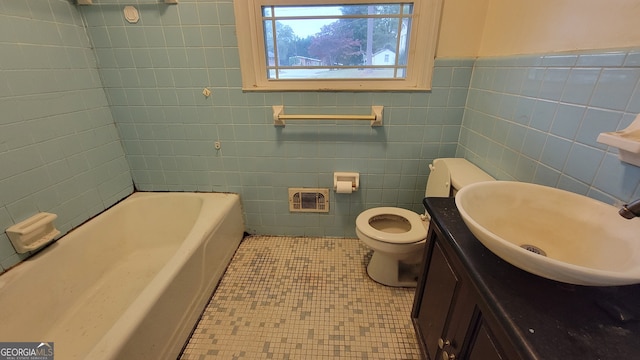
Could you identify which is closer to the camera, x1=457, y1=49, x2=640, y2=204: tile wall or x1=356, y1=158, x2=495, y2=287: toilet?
x1=457, y1=49, x2=640, y2=204: tile wall

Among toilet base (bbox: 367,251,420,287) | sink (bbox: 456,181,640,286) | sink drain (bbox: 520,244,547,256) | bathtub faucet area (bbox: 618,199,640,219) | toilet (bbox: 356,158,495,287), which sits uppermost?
bathtub faucet area (bbox: 618,199,640,219)

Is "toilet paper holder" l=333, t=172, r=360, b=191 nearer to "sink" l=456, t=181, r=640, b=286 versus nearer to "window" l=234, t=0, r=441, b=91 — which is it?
"window" l=234, t=0, r=441, b=91

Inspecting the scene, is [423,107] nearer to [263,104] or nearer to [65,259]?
[263,104]

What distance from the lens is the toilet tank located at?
1347 mm

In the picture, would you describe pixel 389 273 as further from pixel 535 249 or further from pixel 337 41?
pixel 337 41

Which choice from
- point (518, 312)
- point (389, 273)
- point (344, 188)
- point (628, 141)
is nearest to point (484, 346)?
point (518, 312)

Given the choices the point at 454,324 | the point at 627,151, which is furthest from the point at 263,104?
the point at 627,151

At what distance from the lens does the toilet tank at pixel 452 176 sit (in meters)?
1.35

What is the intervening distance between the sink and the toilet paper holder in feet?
3.22

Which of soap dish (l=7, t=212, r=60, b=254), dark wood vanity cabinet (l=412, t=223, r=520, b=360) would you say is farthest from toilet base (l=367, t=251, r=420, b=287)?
soap dish (l=7, t=212, r=60, b=254)

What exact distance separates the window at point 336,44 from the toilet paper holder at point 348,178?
21.5 inches

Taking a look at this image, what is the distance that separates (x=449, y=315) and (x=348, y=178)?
1.08 meters

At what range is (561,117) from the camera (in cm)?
96

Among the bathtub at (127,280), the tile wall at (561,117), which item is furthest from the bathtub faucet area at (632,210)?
the bathtub at (127,280)
